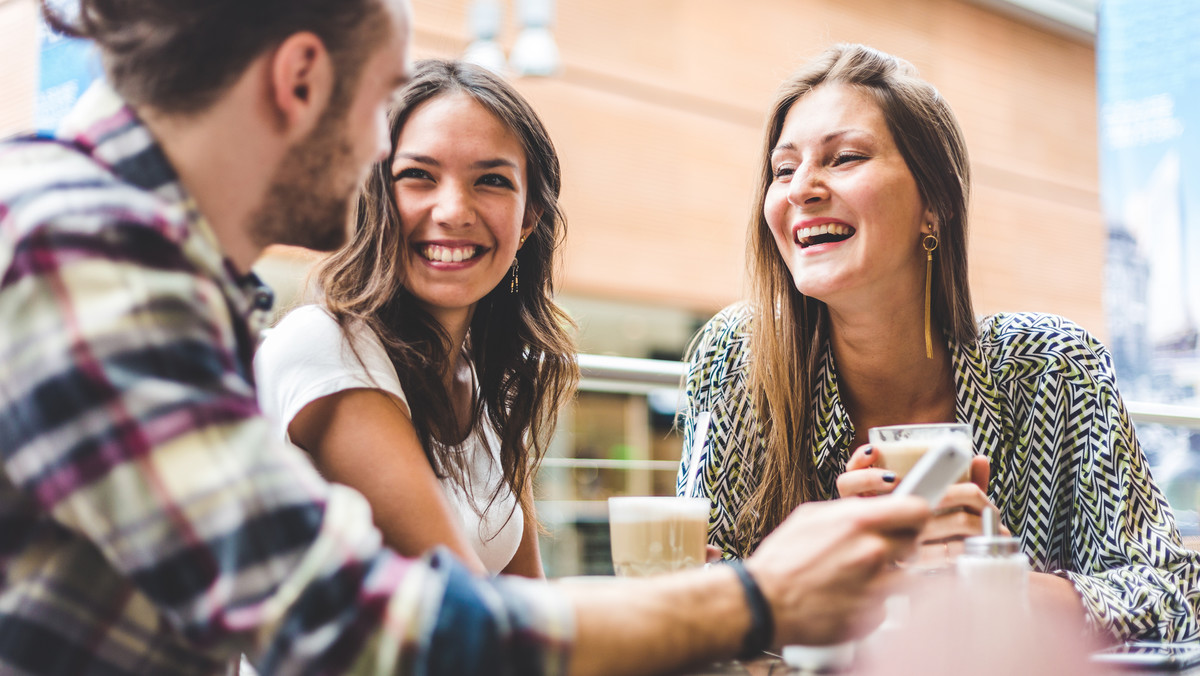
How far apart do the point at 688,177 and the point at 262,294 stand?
7.19 m

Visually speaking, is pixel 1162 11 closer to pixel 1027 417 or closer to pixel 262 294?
pixel 1027 417

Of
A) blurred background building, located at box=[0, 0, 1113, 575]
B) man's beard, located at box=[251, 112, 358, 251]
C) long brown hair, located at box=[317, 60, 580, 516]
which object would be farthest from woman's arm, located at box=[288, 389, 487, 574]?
blurred background building, located at box=[0, 0, 1113, 575]

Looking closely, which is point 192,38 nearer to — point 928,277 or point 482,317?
point 482,317

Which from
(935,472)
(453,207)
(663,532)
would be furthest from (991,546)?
(453,207)

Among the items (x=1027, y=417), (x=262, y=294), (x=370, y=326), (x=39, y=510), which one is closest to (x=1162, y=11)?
(x=1027, y=417)

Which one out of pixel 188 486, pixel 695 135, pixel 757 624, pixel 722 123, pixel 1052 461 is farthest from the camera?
pixel 722 123

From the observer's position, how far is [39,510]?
791 millimetres

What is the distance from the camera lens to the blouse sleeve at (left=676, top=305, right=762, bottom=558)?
1999 millimetres

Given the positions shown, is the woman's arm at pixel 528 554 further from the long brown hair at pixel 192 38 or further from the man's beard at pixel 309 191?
the long brown hair at pixel 192 38

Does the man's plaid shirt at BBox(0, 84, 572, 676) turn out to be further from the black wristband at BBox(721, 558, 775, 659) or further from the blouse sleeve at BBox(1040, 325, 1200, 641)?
the blouse sleeve at BBox(1040, 325, 1200, 641)

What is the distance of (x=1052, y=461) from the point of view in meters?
1.87

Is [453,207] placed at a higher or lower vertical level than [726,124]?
lower

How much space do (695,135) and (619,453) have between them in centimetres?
287

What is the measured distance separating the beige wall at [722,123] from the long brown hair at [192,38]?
227 inches
